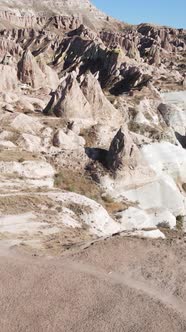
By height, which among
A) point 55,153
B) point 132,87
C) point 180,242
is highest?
point 180,242

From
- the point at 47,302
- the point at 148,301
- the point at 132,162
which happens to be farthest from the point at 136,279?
the point at 132,162

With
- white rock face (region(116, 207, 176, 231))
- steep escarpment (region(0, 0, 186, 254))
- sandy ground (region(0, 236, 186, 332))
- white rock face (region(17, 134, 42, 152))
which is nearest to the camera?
sandy ground (region(0, 236, 186, 332))

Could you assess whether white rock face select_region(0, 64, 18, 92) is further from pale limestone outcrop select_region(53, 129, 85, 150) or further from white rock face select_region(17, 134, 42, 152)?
white rock face select_region(17, 134, 42, 152)

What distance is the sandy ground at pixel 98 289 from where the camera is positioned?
1455 cm

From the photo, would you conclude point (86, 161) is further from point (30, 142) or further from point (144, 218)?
point (144, 218)

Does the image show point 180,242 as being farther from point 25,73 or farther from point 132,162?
point 25,73

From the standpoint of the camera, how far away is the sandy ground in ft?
47.8

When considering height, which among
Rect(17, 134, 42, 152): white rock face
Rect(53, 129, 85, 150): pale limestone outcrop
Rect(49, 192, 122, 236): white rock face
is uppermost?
Rect(49, 192, 122, 236): white rock face

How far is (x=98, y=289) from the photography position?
656 inches

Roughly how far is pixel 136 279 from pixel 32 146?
2396 cm

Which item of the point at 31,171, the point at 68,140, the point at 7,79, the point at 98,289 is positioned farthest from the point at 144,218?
the point at 7,79

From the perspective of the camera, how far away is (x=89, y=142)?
1807 inches

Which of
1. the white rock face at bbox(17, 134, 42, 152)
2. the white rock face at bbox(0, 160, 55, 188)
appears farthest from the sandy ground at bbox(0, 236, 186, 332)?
the white rock face at bbox(17, 134, 42, 152)

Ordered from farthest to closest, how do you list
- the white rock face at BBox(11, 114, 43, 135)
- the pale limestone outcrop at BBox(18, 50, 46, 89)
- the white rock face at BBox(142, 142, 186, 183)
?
1. the pale limestone outcrop at BBox(18, 50, 46, 89)
2. the white rock face at BBox(142, 142, 186, 183)
3. the white rock face at BBox(11, 114, 43, 135)
